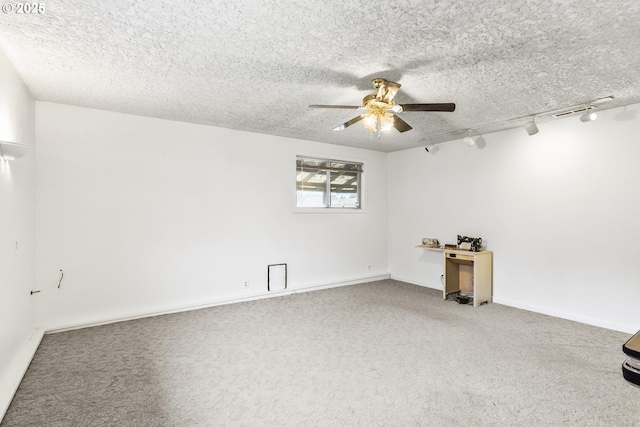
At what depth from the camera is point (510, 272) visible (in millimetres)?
4691

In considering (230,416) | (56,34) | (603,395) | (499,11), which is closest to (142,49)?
(56,34)

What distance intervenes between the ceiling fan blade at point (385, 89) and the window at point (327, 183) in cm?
284

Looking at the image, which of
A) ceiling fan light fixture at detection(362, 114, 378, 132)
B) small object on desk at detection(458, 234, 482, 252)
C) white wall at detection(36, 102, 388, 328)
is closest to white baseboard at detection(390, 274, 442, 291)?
small object on desk at detection(458, 234, 482, 252)

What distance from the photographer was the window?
5.59 m

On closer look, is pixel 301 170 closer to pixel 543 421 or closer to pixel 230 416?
pixel 230 416

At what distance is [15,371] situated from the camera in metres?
2.50

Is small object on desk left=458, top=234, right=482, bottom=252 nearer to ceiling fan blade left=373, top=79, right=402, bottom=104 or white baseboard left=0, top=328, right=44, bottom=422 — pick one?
ceiling fan blade left=373, top=79, right=402, bottom=104

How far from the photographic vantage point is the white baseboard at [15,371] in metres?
2.16

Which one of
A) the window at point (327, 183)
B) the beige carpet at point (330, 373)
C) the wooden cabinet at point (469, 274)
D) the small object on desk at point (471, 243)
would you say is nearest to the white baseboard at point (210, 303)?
the beige carpet at point (330, 373)

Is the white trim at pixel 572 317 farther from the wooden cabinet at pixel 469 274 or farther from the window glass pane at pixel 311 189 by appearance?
the window glass pane at pixel 311 189

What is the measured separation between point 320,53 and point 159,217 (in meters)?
3.03

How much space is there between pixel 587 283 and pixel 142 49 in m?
5.26

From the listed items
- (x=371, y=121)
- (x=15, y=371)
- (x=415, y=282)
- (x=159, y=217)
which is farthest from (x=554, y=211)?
(x=15, y=371)

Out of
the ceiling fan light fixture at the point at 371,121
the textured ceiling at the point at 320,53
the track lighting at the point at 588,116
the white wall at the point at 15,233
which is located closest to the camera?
the textured ceiling at the point at 320,53
